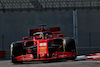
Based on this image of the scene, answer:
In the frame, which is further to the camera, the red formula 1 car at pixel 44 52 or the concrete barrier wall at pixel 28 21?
the concrete barrier wall at pixel 28 21

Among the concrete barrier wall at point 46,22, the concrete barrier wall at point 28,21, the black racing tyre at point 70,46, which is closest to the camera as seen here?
the black racing tyre at point 70,46

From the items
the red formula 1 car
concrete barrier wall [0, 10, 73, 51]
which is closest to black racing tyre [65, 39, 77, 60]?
the red formula 1 car

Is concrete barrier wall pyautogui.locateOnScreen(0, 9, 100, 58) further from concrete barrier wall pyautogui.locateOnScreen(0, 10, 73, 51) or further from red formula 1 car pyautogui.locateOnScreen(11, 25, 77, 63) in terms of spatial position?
red formula 1 car pyautogui.locateOnScreen(11, 25, 77, 63)

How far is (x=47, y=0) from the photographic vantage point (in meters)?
20.2

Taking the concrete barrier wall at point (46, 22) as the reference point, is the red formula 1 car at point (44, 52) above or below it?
below

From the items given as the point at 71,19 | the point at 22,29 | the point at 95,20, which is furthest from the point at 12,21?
the point at 95,20

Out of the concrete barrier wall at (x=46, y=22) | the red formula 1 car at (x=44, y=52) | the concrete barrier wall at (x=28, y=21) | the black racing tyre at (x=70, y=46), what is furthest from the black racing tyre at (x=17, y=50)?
the concrete barrier wall at (x=28, y=21)

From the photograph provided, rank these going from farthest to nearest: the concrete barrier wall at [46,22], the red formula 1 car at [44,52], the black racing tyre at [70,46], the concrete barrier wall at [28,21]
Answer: the concrete barrier wall at [28,21] < the concrete barrier wall at [46,22] < the black racing tyre at [70,46] < the red formula 1 car at [44,52]

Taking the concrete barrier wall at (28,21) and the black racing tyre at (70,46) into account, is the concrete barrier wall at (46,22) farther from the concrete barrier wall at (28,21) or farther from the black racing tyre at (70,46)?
the black racing tyre at (70,46)

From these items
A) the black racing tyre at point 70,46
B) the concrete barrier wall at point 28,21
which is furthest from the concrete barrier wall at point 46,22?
the black racing tyre at point 70,46

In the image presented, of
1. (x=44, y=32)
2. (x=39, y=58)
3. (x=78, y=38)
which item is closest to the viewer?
(x=39, y=58)

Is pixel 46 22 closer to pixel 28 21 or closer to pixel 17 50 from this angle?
pixel 28 21

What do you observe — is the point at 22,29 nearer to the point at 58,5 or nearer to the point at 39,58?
the point at 58,5

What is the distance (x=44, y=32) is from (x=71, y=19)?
393 inches
